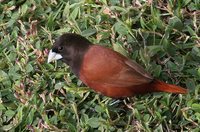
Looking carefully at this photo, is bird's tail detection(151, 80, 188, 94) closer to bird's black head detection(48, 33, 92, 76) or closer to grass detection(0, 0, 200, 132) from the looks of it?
grass detection(0, 0, 200, 132)

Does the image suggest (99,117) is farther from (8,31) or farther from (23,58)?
(8,31)

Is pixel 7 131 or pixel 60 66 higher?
pixel 60 66

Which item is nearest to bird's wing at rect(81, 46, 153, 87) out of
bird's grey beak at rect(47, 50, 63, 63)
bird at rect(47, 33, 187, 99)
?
bird at rect(47, 33, 187, 99)

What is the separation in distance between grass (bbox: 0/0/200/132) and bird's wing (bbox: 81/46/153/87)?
0.23m

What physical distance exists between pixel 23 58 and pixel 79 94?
535 mm

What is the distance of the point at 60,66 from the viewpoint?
4.33 meters

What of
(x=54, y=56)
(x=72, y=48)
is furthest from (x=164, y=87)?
(x=54, y=56)

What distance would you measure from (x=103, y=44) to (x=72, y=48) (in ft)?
1.53

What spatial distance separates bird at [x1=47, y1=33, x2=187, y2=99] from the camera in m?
3.82

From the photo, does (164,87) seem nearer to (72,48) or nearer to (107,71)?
(107,71)

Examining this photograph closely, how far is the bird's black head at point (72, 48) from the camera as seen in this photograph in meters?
3.90

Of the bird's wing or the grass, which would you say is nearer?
the bird's wing

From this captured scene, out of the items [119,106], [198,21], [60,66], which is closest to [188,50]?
[198,21]

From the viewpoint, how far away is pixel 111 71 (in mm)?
3832
